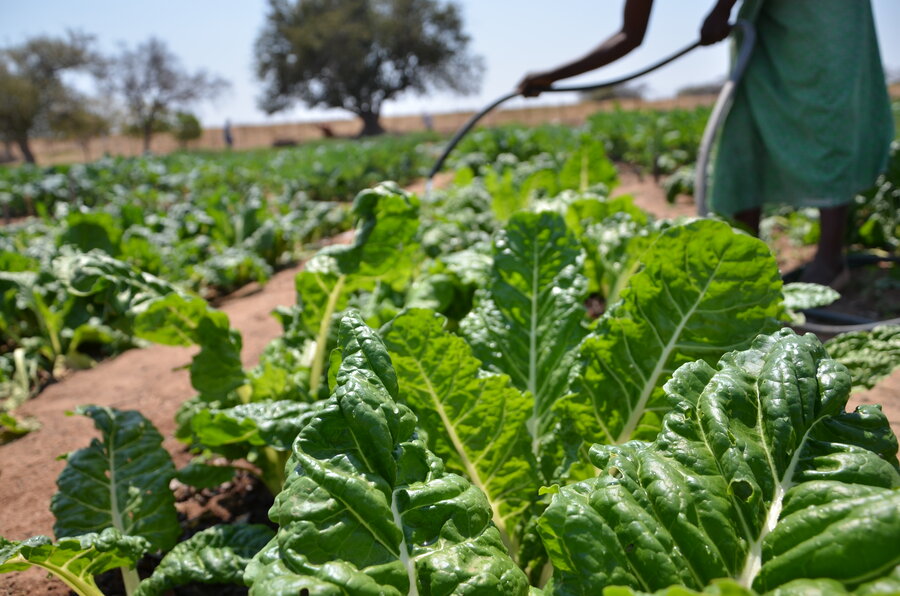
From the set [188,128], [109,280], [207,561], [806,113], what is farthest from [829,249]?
[188,128]

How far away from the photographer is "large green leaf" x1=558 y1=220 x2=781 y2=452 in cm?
147

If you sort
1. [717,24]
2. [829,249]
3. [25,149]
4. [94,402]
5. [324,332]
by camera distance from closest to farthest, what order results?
[324,332]
[717,24]
[94,402]
[829,249]
[25,149]

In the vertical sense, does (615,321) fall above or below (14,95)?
below

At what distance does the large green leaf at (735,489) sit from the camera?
3.11 ft

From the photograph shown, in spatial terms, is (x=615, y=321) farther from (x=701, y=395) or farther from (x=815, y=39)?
(x=815, y=39)

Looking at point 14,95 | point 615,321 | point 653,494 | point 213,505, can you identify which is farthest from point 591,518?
point 14,95

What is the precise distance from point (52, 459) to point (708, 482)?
273 centimetres

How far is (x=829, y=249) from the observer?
3744mm

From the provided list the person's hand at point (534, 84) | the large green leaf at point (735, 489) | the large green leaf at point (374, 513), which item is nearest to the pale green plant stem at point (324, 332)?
the large green leaf at point (374, 513)

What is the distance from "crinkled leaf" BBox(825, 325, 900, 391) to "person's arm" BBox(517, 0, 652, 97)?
1.86 metres

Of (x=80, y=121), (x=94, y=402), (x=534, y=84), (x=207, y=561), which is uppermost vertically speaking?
(x=80, y=121)

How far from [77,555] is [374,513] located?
33.1 inches

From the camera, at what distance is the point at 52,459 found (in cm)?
262

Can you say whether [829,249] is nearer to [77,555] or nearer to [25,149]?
[77,555]
